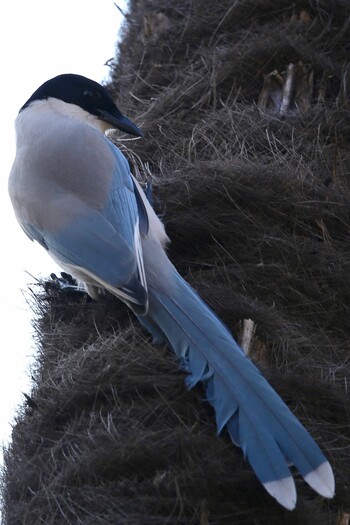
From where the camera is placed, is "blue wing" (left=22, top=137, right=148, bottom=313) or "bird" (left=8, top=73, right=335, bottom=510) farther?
"blue wing" (left=22, top=137, right=148, bottom=313)

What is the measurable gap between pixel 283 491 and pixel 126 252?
1.10 metres

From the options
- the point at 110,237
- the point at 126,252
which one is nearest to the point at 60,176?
the point at 110,237

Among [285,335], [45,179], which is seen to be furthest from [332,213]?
[45,179]

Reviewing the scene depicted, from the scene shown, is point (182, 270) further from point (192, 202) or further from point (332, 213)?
point (332, 213)

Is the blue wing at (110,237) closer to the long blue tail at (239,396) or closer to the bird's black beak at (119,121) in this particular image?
the long blue tail at (239,396)

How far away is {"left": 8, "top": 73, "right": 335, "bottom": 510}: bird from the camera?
298 cm

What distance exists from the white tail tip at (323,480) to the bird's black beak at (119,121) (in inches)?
67.8

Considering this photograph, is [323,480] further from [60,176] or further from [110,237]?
[60,176]

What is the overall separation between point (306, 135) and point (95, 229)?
777mm

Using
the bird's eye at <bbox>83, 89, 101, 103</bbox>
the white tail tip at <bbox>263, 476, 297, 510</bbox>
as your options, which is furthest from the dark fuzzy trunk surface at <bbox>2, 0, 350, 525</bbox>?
the bird's eye at <bbox>83, 89, 101, 103</bbox>

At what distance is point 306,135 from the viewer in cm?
409

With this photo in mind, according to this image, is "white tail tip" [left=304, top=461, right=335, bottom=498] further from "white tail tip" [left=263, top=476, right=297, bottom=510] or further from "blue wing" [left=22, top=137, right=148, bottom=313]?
"blue wing" [left=22, top=137, right=148, bottom=313]

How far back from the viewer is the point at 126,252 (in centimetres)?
369

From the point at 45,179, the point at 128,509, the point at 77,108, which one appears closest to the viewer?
the point at 128,509
